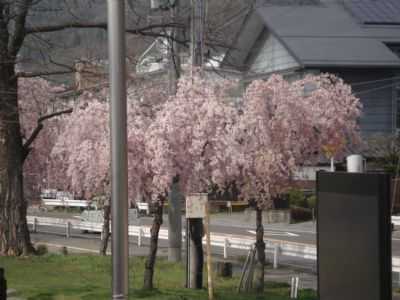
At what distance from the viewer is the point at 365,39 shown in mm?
51000

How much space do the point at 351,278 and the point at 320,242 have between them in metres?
0.78

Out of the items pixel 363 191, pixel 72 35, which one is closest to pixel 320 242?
pixel 363 191

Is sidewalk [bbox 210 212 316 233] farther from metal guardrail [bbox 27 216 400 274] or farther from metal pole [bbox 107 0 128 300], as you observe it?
metal pole [bbox 107 0 128 300]

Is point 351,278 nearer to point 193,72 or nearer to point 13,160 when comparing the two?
point 193,72

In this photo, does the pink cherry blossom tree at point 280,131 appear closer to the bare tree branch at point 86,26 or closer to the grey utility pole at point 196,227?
the grey utility pole at point 196,227

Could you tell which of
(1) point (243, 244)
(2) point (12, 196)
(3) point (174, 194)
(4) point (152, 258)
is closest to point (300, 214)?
(1) point (243, 244)

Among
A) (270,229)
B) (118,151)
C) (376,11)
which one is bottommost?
(270,229)

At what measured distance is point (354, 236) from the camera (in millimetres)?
8992

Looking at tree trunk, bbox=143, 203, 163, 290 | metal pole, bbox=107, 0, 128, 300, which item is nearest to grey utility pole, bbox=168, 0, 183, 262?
tree trunk, bbox=143, 203, 163, 290

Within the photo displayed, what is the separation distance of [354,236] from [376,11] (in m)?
48.0

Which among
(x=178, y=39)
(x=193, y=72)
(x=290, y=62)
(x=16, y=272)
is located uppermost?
(x=290, y=62)

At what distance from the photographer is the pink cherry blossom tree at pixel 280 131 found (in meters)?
15.8

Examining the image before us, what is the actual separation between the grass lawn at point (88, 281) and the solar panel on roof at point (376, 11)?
35.1 m

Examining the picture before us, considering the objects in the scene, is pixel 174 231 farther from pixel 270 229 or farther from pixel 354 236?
pixel 270 229
